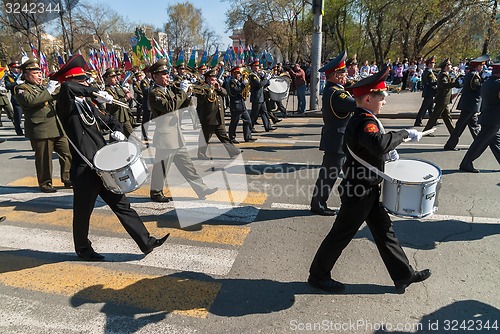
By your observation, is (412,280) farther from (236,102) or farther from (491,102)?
(236,102)

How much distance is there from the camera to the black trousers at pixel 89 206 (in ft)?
12.0

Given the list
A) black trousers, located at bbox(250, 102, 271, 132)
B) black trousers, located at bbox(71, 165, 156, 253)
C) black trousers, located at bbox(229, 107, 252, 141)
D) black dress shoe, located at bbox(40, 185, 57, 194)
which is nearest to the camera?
black trousers, located at bbox(71, 165, 156, 253)

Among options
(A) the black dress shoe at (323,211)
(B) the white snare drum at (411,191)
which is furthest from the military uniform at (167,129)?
(B) the white snare drum at (411,191)

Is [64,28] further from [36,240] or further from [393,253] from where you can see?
[393,253]

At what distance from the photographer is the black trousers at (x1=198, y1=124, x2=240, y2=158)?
785cm

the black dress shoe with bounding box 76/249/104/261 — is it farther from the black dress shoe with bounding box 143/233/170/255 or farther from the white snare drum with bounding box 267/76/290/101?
the white snare drum with bounding box 267/76/290/101

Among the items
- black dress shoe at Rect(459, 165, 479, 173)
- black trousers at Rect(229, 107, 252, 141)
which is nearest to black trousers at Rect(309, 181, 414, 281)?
black dress shoe at Rect(459, 165, 479, 173)

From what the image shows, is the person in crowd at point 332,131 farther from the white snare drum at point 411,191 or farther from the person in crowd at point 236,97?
the person in crowd at point 236,97

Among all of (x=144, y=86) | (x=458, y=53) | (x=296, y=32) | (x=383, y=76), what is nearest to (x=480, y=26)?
(x=458, y=53)

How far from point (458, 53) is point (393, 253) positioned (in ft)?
136

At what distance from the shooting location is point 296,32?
140 ft

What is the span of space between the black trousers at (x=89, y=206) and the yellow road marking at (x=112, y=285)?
344 mm

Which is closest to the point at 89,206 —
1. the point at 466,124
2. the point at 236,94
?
the point at 236,94

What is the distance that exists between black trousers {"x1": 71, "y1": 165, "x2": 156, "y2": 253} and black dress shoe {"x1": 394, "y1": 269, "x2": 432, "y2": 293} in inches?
99.9
